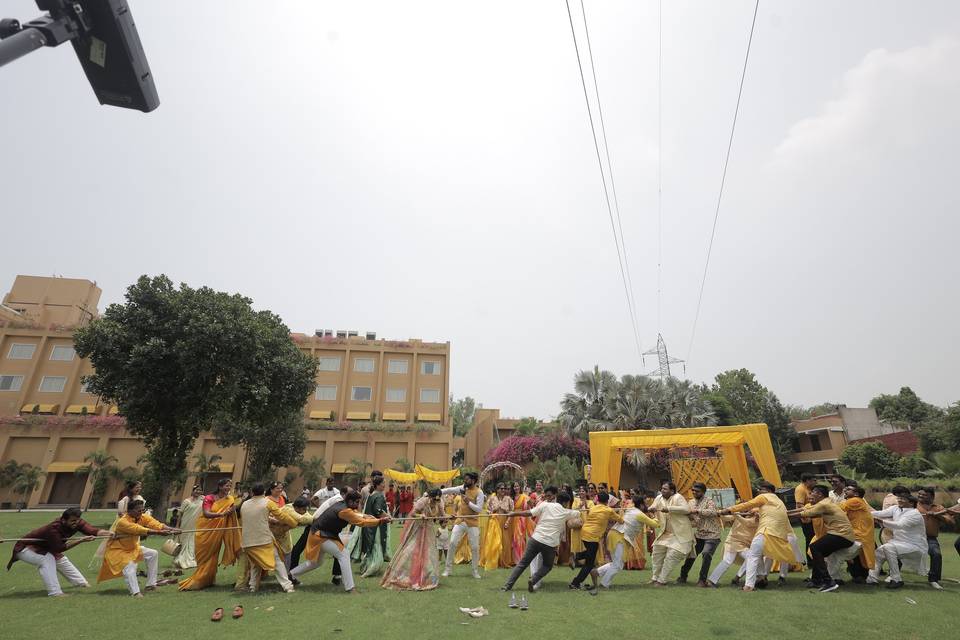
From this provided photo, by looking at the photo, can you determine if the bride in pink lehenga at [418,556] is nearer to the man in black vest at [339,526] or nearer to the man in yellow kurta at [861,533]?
the man in black vest at [339,526]

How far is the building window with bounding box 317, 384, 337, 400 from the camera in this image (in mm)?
42750

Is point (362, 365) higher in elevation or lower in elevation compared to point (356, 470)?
higher

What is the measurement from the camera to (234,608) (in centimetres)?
648

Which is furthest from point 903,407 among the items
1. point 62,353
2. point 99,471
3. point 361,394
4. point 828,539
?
point 62,353

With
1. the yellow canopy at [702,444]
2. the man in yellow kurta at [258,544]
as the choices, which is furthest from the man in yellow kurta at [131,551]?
the yellow canopy at [702,444]

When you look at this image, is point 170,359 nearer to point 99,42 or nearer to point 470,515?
point 470,515

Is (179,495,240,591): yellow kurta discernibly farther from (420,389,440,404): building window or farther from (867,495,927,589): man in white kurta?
(420,389,440,404): building window

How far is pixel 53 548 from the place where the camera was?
7.57 meters

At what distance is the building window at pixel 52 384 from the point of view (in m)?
40.2

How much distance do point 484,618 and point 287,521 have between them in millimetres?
3627

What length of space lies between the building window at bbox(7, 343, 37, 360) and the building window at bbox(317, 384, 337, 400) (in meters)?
22.9

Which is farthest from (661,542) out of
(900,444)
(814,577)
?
(900,444)

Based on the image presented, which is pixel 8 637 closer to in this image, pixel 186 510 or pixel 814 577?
pixel 186 510

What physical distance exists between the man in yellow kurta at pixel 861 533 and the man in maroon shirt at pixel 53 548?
1175 cm
